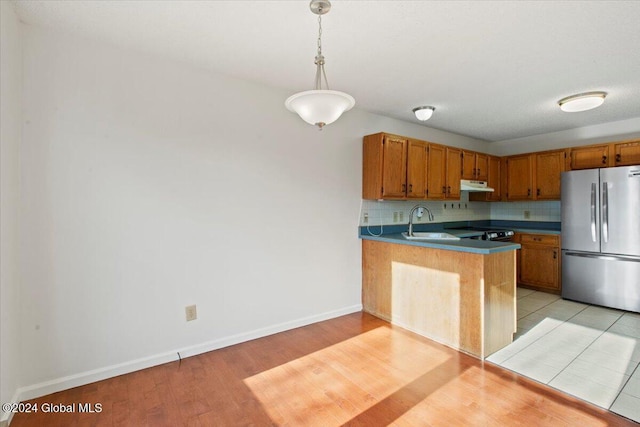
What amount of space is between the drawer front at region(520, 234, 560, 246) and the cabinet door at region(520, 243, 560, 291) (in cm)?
6

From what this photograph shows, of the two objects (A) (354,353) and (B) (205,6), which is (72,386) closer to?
(A) (354,353)

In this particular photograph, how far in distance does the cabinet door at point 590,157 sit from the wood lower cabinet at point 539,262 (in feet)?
3.49

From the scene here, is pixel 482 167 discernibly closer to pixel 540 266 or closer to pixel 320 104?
pixel 540 266

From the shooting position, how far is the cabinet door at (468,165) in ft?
14.6

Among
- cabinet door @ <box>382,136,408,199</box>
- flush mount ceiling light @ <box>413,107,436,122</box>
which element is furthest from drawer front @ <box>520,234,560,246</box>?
flush mount ceiling light @ <box>413,107,436,122</box>

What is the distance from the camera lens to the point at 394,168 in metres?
3.60

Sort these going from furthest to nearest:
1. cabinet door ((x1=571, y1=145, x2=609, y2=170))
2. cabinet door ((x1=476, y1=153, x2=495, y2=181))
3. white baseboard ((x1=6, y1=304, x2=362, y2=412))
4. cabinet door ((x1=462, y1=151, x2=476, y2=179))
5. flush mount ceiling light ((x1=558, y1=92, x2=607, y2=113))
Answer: cabinet door ((x1=476, y1=153, x2=495, y2=181)), cabinet door ((x1=462, y1=151, x2=476, y2=179)), cabinet door ((x1=571, y1=145, x2=609, y2=170)), flush mount ceiling light ((x1=558, y1=92, x2=607, y2=113)), white baseboard ((x1=6, y1=304, x2=362, y2=412))

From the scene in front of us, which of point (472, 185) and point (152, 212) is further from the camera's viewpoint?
point (472, 185)

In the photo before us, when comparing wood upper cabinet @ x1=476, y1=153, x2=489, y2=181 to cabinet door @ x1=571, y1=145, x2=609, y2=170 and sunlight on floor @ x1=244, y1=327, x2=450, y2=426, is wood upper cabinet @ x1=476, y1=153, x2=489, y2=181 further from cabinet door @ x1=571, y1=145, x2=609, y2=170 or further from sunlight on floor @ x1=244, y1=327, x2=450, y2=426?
sunlight on floor @ x1=244, y1=327, x2=450, y2=426

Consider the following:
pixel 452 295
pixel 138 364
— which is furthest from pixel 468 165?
pixel 138 364

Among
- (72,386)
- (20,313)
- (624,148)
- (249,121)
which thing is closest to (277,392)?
(72,386)

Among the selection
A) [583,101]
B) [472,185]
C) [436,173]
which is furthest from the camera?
[472,185]

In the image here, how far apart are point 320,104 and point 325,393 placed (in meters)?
1.87

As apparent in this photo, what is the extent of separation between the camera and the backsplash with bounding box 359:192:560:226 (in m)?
3.90
